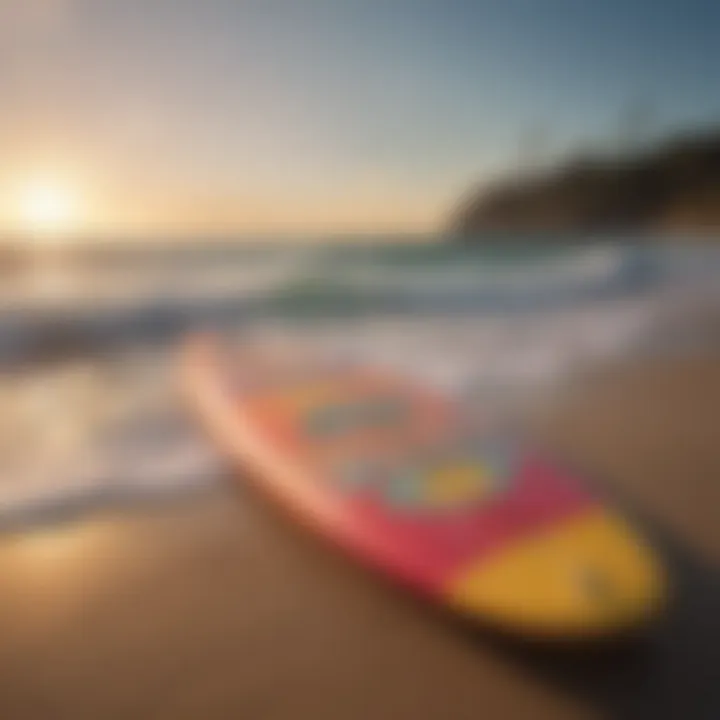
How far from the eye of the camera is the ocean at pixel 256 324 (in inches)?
53.4

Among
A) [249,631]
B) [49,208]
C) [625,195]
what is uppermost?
[49,208]

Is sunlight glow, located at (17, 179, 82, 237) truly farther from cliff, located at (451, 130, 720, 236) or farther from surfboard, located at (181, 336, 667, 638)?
cliff, located at (451, 130, 720, 236)

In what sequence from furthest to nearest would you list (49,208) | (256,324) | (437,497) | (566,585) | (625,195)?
(625,195) → (49,208) → (256,324) → (437,497) → (566,585)

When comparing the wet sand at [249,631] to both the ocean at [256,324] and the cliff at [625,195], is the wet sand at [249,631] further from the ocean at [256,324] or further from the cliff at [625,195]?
the cliff at [625,195]

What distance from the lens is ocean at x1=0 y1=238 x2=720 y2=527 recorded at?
1357 mm

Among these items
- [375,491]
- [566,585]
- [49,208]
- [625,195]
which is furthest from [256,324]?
[625,195]

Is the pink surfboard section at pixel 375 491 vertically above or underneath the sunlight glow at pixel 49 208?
underneath

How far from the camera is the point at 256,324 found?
2.46 metres

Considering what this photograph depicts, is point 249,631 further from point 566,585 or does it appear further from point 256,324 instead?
point 256,324

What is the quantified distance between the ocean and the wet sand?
14 cm

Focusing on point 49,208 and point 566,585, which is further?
point 49,208

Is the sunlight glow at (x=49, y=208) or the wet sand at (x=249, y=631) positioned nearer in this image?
the wet sand at (x=249, y=631)

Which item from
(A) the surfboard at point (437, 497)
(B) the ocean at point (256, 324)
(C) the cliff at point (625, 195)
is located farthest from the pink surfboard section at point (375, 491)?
(C) the cliff at point (625, 195)

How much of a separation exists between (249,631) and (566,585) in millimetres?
389
